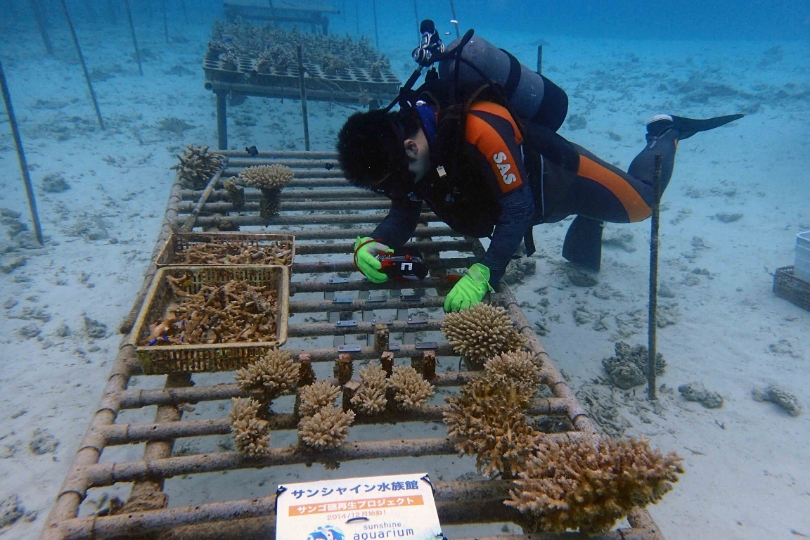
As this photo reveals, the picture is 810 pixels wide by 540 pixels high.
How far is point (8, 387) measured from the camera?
4.93 m

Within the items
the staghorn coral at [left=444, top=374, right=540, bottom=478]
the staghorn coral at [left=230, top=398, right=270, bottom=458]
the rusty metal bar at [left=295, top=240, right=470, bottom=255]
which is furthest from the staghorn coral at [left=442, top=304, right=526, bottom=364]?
the rusty metal bar at [left=295, top=240, right=470, bottom=255]

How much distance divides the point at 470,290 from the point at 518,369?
3.26 ft

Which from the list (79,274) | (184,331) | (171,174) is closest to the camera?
(184,331)

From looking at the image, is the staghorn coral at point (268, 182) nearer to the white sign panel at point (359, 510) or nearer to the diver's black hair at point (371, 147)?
the diver's black hair at point (371, 147)

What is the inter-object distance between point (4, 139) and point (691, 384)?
716 inches

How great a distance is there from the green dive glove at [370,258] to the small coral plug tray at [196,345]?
2.68ft

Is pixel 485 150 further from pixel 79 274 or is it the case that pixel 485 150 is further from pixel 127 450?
pixel 79 274

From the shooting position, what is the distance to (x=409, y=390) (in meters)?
3.03

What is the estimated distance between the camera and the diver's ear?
12.1 ft

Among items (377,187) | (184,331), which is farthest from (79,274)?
(377,187)

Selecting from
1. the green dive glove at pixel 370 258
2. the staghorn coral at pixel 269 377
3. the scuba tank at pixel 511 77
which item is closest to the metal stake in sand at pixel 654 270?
the scuba tank at pixel 511 77

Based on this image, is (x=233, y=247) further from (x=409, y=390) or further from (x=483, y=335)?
(x=483, y=335)

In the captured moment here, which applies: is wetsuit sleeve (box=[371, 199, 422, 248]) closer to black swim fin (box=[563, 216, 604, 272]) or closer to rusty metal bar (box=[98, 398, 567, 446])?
rusty metal bar (box=[98, 398, 567, 446])

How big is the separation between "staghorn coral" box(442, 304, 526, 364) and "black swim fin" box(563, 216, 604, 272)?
4.61 m
